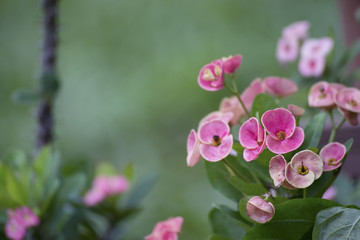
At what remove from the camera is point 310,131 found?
437mm

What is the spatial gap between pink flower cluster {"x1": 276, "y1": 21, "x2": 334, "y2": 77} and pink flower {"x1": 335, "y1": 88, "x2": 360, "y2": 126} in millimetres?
378

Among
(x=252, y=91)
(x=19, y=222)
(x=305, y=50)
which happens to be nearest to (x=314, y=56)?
(x=305, y=50)

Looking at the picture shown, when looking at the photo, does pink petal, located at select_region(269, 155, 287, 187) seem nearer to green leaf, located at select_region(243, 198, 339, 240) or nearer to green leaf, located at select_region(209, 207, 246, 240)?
green leaf, located at select_region(243, 198, 339, 240)

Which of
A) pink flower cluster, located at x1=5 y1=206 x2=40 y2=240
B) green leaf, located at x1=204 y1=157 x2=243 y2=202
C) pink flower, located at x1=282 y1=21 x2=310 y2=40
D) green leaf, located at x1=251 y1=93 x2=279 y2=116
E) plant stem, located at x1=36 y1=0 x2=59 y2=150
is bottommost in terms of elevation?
green leaf, located at x1=204 y1=157 x2=243 y2=202

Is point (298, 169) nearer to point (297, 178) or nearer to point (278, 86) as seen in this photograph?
point (297, 178)

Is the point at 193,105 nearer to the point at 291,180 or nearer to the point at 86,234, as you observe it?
the point at 86,234

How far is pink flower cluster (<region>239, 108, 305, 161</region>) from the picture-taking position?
14.6 inches

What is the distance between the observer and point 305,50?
32.3 inches

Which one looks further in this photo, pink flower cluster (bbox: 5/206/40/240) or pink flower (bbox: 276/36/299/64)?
pink flower (bbox: 276/36/299/64)

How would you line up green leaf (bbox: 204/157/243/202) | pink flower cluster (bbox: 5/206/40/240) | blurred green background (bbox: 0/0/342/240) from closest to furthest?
green leaf (bbox: 204/157/243/202)
pink flower cluster (bbox: 5/206/40/240)
blurred green background (bbox: 0/0/342/240)

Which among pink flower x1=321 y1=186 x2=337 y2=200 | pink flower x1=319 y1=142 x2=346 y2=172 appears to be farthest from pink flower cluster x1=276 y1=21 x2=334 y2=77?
pink flower x1=319 y1=142 x2=346 y2=172

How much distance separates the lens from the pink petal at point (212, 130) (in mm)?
404

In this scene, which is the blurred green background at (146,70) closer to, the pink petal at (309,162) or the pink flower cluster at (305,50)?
the pink flower cluster at (305,50)

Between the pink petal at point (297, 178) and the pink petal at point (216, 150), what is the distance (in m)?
0.06
